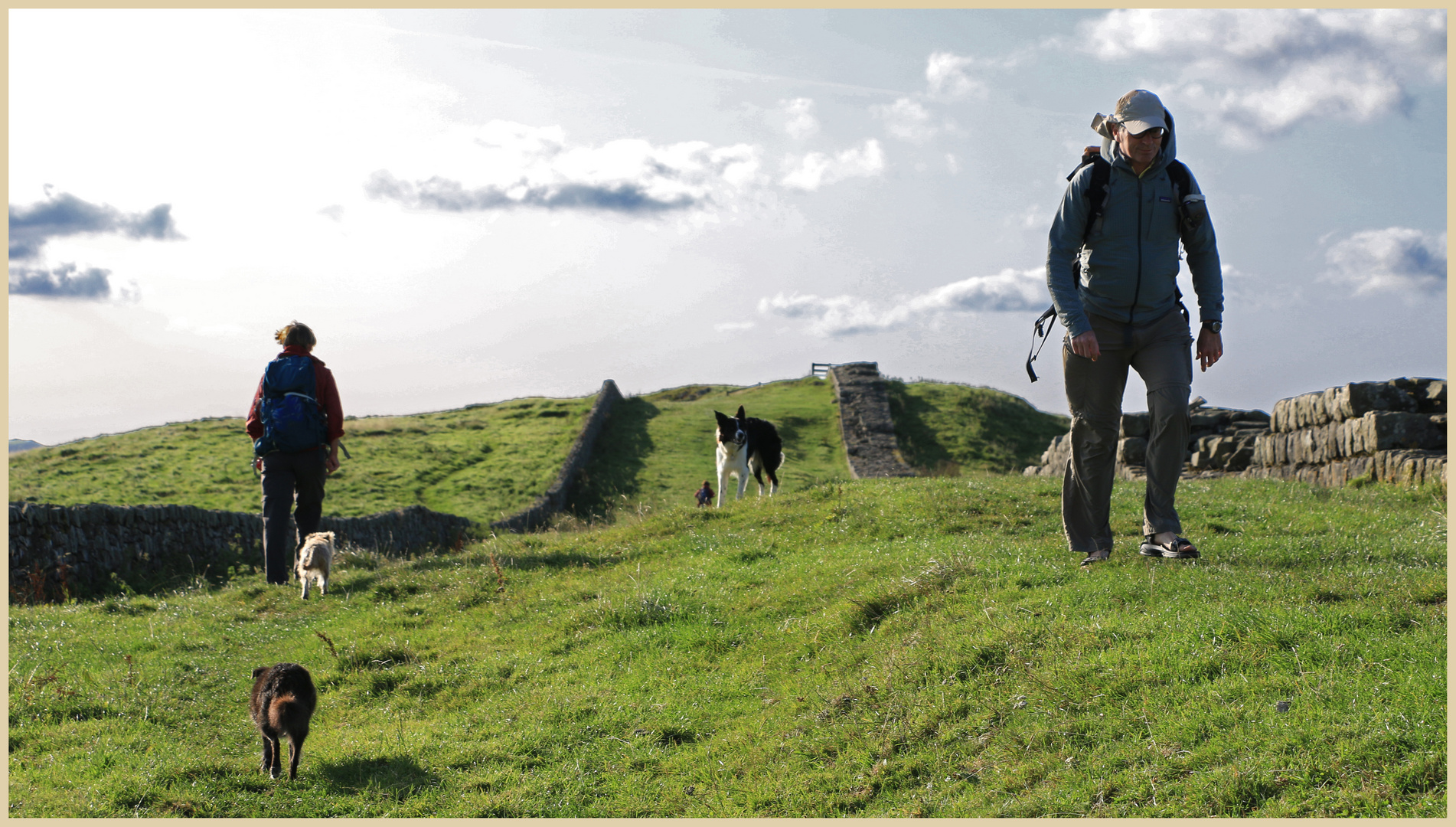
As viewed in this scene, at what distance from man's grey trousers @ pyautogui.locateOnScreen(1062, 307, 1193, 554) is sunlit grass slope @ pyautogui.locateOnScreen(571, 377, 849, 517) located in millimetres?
13568

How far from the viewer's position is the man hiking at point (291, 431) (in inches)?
402

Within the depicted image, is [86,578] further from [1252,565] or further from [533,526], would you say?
[1252,565]

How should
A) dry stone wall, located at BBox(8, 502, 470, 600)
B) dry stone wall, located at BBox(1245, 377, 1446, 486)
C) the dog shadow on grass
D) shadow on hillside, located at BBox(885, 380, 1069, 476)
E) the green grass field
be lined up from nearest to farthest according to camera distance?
1. the green grass field
2. the dog shadow on grass
3. dry stone wall, located at BBox(8, 502, 470, 600)
4. dry stone wall, located at BBox(1245, 377, 1446, 486)
5. shadow on hillside, located at BBox(885, 380, 1069, 476)

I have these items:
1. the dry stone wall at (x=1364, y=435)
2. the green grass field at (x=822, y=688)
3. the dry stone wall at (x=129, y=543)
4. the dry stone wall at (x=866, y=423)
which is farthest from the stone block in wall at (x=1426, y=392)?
the dry stone wall at (x=129, y=543)

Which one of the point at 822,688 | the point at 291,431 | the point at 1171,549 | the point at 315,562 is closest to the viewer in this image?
the point at 822,688

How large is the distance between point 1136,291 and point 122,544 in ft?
41.1

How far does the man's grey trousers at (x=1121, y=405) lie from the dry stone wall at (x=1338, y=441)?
17.4 feet

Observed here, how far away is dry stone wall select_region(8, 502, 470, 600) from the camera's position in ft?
37.1

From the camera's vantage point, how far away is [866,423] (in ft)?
109

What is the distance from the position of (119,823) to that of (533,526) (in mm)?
17693

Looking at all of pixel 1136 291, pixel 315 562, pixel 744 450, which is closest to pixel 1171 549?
pixel 1136 291

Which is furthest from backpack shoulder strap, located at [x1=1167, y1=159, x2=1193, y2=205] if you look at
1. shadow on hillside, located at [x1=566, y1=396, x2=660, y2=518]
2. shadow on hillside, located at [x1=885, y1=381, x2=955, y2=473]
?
shadow on hillside, located at [x1=885, y1=381, x2=955, y2=473]

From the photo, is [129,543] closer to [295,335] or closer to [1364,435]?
[295,335]

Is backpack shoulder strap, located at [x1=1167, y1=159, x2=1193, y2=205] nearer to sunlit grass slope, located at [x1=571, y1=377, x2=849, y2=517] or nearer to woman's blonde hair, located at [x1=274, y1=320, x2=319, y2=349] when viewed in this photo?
woman's blonde hair, located at [x1=274, y1=320, x2=319, y2=349]
